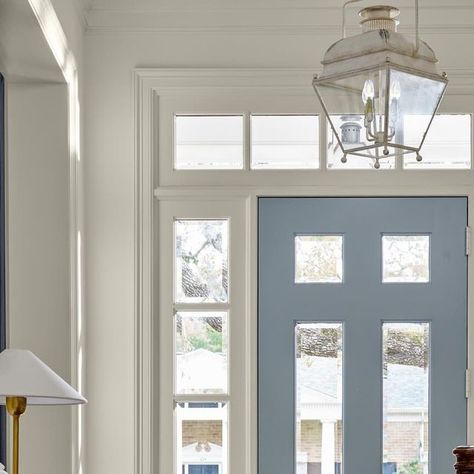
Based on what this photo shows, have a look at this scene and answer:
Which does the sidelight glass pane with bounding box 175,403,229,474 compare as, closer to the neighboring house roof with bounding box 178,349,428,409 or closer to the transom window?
the neighboring house roof with bounding box 178,349,428,409

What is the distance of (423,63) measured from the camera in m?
1.87

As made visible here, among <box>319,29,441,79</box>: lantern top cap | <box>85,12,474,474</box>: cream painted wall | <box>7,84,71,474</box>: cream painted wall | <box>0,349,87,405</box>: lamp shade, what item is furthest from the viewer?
<box>85,12,474,474</box>: cream painted wall

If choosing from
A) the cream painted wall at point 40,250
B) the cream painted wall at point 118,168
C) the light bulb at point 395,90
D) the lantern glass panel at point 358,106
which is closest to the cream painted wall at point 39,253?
the cream painted wall at point 40,250

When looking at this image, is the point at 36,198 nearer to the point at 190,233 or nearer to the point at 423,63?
the point at 190,233

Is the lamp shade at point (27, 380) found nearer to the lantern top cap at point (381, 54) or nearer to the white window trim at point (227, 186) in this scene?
the lantern top cap at point (381, 54)

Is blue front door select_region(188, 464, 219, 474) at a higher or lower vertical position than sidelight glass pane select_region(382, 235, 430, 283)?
Result: lower

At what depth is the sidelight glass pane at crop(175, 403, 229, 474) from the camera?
3479 mm

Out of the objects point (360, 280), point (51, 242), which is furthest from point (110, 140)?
point (360, 280)

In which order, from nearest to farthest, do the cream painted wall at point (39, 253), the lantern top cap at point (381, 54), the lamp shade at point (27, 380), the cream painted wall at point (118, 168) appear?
the lantern top cap at point (381, 54) < the lamp shade at point (27, 380) < the cream painted wall at point (39, 253) < the cream painted wall at point (118, 168)

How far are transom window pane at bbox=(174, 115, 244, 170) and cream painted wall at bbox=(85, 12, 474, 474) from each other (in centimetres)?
21

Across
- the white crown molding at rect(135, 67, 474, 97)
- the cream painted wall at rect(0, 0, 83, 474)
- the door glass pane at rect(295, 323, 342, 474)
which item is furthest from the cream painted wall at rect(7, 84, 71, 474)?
the door glass pane at rect(295, 323, 342, 474)

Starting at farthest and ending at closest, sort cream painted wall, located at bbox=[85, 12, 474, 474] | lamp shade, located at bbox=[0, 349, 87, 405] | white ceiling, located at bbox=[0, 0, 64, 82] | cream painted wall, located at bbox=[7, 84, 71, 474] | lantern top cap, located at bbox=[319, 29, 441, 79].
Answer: cream painted wall, located at bbox=[85, 12, 474, 474] → cream painted wall, located at bbox=[7, 84, 71, 474] → white ceiling, located at bbox=[0, 0, 64, 82] → lamp shade, located at bbox=[0, 349, 87, 405] → lantern top cap, located at bbox=[319, 29, 441, 79]

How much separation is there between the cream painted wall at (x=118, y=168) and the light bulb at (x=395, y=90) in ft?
5.37

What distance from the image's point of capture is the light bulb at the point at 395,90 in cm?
183
